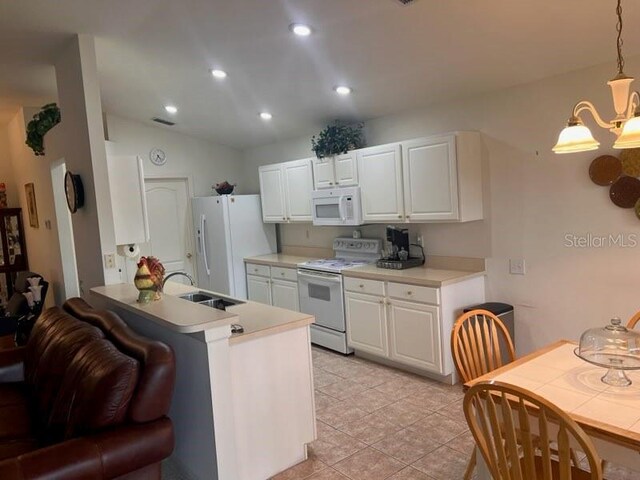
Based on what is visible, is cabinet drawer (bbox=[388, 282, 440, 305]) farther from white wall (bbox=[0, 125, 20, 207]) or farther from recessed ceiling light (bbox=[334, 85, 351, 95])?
white wall (bbox=[0, 125, 20, 207])

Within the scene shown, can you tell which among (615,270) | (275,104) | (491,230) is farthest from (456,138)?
(275,104)

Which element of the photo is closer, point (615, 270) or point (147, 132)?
point (615, 270)

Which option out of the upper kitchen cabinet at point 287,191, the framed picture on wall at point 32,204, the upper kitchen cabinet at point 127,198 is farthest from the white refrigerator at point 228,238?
the framed picture on wall at point 32,204

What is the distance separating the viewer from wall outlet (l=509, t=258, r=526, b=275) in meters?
3.76

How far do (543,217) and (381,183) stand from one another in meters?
1.41

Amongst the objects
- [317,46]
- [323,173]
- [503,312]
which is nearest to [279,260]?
[323,173]

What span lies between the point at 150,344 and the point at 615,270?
3007 millimetres

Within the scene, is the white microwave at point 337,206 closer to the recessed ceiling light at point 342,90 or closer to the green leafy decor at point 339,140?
the green leafy decor at point 339,140

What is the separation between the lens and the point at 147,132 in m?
6.00

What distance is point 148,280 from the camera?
115 inches

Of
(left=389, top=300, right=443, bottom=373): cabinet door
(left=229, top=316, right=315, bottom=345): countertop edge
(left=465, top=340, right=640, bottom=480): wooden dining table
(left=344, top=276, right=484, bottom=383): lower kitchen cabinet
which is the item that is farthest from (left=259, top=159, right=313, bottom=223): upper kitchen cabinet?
(left=465, top=340, right=640, bottom=480): wooden dining table

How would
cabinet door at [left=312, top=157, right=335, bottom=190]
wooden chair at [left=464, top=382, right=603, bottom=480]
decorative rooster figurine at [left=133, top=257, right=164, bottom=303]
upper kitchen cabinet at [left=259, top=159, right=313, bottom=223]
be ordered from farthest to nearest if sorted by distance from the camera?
upper kitchen cabinet at [left=259, top=159, right=313, bottom=223], cabinet door at [left=312, top=157, right=335, bottom=190], decorative rooster figurine at [left=133, top=257, right=164, bottom=303], wooden chair at [left=464, top=382, right=603, bottom=480]

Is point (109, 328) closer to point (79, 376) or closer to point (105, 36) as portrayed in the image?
point (79, 376)

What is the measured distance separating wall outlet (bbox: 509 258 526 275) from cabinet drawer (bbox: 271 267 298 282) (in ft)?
7.23
